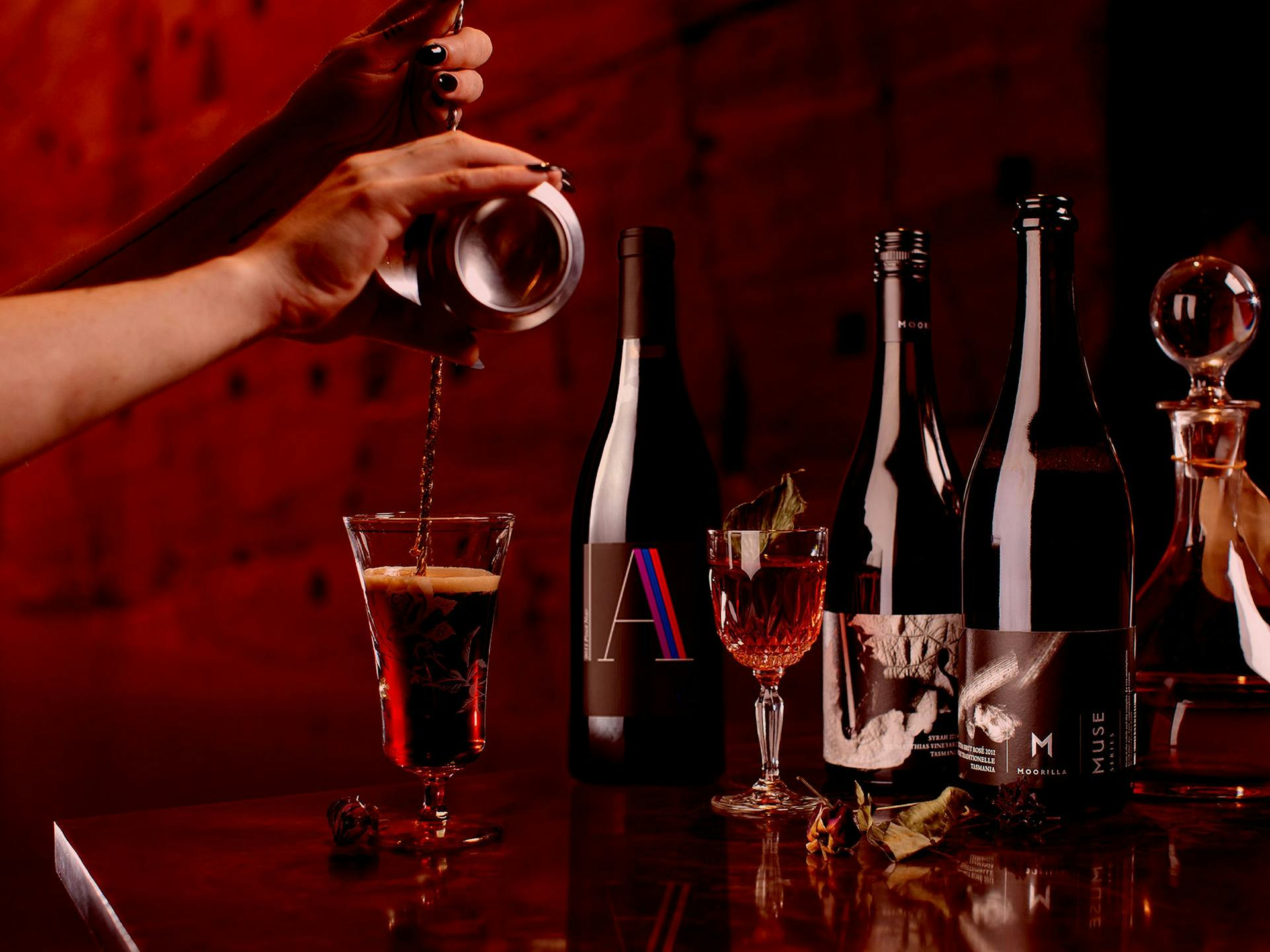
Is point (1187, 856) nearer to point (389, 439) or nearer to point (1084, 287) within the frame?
point (1084, 287)

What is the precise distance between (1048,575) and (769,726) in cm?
26

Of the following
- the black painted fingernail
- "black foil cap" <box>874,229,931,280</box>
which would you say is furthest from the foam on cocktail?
"black foil cap" <box>874,229,931,280</box>

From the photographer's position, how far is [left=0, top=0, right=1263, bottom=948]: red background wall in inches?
59.2

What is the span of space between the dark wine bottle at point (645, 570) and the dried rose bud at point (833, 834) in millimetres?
293

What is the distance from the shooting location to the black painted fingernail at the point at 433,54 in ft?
2.83

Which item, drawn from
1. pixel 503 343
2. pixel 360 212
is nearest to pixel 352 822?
pixel 360 212

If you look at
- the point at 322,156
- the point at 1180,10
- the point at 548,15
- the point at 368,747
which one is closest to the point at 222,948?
the point at 322,156

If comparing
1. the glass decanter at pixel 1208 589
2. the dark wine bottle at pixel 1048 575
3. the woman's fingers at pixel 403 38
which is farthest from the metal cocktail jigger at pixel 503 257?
the glass decanter at pixel 1208 589

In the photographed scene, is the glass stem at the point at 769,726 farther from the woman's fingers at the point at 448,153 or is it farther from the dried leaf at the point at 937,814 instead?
the woman's fingers at the point at 448,153

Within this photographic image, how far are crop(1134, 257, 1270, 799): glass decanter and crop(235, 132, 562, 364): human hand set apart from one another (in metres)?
0.63

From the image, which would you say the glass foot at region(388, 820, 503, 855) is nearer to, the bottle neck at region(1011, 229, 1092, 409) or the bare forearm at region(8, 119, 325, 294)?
the bare forearm at region(8, 119, 325, 294)

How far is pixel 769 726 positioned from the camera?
1.08 metres

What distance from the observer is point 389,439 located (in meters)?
1.80

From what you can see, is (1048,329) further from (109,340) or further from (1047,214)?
(109,340)
